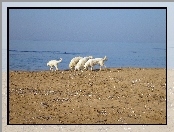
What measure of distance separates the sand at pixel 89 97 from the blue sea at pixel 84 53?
0.07 m

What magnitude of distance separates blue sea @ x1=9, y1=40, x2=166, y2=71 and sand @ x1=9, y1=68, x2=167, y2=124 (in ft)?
0.24

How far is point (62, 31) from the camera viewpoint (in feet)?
23.6

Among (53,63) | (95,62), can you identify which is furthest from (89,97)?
(53,63)

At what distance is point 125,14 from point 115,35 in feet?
0.80

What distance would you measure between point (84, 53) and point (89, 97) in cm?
47

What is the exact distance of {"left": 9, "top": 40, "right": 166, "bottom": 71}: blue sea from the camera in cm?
718

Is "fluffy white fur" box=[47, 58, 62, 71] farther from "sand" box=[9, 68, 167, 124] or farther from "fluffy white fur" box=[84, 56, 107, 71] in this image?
"fluffy white fur" box=[84, 56, 107, 71]

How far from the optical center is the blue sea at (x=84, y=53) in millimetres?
7176

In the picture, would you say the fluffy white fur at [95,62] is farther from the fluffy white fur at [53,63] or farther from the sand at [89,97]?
the fluffy white fur at [53,63]

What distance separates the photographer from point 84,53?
7.20 m

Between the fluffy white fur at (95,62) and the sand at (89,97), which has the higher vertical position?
the fluffy white fur at (95,62)

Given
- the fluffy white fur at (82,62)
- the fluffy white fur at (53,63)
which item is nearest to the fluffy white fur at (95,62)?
the fluffy white fur at (82,62)

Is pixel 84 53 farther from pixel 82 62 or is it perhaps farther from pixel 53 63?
pixel 53 63

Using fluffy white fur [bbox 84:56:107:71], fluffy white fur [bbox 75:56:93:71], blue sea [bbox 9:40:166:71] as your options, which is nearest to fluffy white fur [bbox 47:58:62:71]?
blue sea [bbox 9:40:166:71]
